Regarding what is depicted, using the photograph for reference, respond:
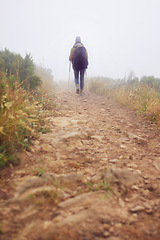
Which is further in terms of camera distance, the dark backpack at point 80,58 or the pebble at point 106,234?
the dark backpack at point 80,58

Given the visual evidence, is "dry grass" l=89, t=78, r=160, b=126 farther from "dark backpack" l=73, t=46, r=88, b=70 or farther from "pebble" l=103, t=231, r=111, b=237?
"pebble" l=103, t=231, r=111, b=237

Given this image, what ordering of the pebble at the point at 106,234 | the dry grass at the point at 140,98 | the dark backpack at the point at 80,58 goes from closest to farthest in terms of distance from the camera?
the pebble at the point at 106,234
the dry grass at the point at 140,98
the dark backpack at the point at 80,58

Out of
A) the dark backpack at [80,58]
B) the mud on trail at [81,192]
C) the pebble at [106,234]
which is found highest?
the dark backpack at [80,58]

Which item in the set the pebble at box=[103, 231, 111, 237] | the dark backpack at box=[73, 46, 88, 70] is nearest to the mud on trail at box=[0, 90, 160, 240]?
the pebble at box=[103, 231, 111, 237]

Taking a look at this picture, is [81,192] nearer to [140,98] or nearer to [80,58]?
[140,98]

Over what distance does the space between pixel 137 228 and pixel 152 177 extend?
2.82ft

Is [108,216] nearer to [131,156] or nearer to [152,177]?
[152,177]

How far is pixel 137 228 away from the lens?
1.06 metres

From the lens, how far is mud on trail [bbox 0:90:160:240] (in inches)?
39.8

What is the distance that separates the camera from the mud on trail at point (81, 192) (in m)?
1.01

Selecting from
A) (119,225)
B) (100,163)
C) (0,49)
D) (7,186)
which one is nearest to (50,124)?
(100,163)

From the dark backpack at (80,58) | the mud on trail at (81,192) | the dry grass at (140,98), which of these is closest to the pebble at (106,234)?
the mud on trail at (81,192)

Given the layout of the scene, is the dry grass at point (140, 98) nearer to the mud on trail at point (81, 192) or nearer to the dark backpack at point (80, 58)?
Result: the mud on trail at point (81, 192)

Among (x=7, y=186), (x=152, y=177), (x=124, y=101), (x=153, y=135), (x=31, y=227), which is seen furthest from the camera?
(x=124, y=101)
